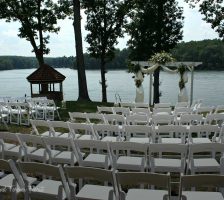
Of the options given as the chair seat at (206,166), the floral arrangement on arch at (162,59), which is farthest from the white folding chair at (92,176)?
the floral arrangement on arch at (162,59)

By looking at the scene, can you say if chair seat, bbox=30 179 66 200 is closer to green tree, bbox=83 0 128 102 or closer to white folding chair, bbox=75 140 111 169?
white folding chair, bbox=75 140 111 169

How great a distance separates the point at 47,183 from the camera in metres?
5.25

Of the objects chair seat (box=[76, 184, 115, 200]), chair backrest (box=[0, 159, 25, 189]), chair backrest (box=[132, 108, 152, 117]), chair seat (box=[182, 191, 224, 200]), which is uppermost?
chair backrest (box=[0, 159, 25, 189])

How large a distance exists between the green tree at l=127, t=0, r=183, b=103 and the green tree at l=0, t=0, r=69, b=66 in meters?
5.54

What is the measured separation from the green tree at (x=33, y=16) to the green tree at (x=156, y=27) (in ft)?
18.2

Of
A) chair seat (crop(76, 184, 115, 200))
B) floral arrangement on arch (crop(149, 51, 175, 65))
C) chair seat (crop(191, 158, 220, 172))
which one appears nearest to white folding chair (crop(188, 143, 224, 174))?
chair seat (crop(191, 158, 220, 172))

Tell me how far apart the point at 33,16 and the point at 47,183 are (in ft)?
75.2

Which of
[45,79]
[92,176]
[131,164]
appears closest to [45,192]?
[92,176]

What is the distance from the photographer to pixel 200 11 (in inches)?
925

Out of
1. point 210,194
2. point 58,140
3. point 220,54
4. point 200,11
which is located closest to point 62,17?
point 200,11

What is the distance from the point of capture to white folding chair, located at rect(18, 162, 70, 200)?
14.9 ft

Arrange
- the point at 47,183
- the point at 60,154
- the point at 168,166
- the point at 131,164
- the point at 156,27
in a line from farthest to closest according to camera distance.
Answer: the point at 156,27, the point at 60,154, the point at 131,164, the point at 168,166, the point at 47,183

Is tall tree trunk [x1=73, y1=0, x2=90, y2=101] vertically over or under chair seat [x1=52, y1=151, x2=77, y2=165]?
over

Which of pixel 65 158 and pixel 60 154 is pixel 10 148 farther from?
pixel 65 158
